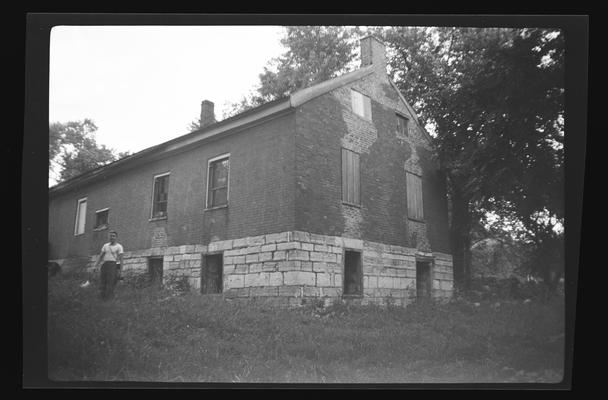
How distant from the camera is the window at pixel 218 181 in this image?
9.84m

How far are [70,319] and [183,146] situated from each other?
4444 millimetres

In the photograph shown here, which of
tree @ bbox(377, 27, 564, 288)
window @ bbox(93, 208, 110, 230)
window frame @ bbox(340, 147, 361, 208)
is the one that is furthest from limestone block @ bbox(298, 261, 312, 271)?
window @ bbox(93, 208, 110, 230)

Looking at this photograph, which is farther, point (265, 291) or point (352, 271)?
point (352, 271)

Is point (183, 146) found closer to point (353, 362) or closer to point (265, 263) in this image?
point (265, 263)

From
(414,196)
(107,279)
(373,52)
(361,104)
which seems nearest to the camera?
(107,279)

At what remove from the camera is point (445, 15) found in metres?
6.77

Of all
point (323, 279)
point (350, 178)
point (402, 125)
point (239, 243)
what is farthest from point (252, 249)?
point (402, 125)

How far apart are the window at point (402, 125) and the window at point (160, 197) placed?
18.4ft

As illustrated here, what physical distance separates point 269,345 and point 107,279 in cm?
300

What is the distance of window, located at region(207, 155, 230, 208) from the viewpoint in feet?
32.3

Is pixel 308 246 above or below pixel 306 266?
above

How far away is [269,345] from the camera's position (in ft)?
22.5

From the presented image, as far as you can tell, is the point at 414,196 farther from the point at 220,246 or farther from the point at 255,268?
the point at 220,246
